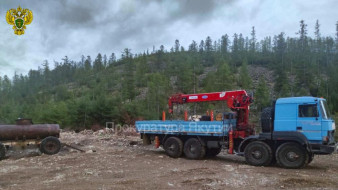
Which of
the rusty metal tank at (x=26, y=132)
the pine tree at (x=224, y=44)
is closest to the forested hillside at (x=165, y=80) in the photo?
the pine tree at (x=224, y=44)

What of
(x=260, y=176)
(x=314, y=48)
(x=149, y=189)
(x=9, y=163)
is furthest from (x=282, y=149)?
(x=314, y=48)

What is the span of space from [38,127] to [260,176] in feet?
38.5

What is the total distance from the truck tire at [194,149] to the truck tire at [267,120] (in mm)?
3030

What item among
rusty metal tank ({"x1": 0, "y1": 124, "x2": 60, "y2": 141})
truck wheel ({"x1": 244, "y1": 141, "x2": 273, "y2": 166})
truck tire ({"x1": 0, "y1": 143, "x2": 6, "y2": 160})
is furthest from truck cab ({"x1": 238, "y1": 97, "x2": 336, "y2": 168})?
truck tire ({"x1": 0, "y1": 143, "x2": 6, "y2": 160})

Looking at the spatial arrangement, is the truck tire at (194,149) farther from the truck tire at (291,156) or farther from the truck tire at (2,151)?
the truck tire at (2,151)

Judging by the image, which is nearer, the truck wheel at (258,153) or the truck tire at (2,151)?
the truck wheel at (258,153)

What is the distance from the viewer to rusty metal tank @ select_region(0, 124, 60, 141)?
50.5 feet

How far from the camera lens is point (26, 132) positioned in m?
15.8

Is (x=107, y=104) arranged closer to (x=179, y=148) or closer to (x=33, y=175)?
(x=179, y=148)

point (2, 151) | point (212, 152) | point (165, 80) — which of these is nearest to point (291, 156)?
point (212, 152)

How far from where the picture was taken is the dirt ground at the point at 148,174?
8703 mm

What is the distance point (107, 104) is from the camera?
122 ft

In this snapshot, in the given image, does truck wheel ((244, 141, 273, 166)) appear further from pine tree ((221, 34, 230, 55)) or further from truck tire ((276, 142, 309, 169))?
pine tree ((221, 34, 230, 55))

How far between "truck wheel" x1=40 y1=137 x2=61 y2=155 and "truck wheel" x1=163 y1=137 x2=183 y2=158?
5816 mm
